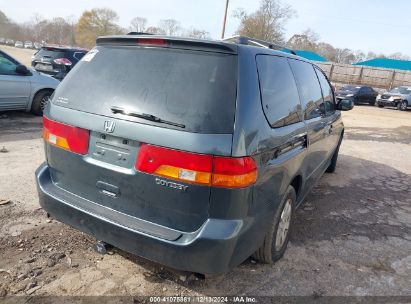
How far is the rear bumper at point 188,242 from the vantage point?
2.34m

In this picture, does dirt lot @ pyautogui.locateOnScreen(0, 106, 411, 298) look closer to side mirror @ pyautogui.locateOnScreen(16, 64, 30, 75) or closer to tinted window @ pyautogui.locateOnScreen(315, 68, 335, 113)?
tinted window @ pyautogui.locateOnScreen(315, 68, 335, 113)

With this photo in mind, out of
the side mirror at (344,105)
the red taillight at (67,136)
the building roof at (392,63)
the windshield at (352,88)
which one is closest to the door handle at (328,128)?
the side mirror at (344,105)

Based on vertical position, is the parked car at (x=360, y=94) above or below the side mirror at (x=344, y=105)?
below

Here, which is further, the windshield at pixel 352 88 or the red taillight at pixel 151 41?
the windshield at pixel 352 88

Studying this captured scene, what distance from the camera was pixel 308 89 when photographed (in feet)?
12.6

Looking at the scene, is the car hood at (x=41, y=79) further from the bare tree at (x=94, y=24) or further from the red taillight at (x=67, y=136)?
the bare tree at (x=94, y=24)

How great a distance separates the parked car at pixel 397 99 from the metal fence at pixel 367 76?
1332cm

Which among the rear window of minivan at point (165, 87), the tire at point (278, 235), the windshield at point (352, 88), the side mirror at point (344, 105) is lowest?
the windshield at point (352, 88)

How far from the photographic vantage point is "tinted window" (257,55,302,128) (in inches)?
106

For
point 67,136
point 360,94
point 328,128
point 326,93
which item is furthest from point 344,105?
point 360,94

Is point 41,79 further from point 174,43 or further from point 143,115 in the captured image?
point 143,115

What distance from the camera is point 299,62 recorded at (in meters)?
3.81

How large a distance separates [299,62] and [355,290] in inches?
88.1

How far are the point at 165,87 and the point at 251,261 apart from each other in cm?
174
